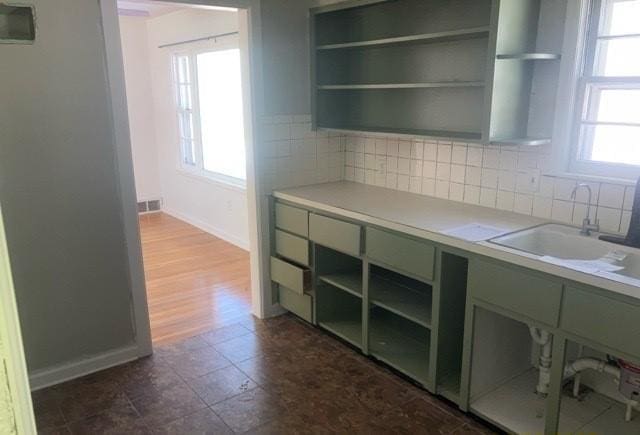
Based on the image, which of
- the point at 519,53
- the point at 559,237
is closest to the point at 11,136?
the point at 519,53

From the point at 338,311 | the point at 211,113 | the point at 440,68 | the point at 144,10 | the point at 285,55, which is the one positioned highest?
the point at 144,10

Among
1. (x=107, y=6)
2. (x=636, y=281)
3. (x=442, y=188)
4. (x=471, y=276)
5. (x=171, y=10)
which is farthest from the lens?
(x=171, y=10)

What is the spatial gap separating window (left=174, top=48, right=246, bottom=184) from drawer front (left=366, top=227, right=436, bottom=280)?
2553 mm

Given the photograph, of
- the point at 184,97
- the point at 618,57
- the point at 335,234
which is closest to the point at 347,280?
the point at 335,234

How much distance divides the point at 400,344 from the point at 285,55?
202cm

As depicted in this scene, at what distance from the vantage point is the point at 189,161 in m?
6.04

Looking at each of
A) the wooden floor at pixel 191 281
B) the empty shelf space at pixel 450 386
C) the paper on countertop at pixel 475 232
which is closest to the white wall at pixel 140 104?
the wooden floor at pixel 191 281

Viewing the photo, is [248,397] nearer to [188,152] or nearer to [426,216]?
[426,216]

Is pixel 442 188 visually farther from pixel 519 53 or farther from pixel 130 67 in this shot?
pixel 130 67

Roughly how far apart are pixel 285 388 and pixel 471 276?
1.17m

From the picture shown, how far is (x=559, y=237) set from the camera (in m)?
2.39

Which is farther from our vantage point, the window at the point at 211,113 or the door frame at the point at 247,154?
the window at the point at 211,113

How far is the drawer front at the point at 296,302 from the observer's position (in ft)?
10.9

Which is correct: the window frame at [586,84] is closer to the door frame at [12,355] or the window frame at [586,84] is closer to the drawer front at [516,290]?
the drawer front at [516,290]
